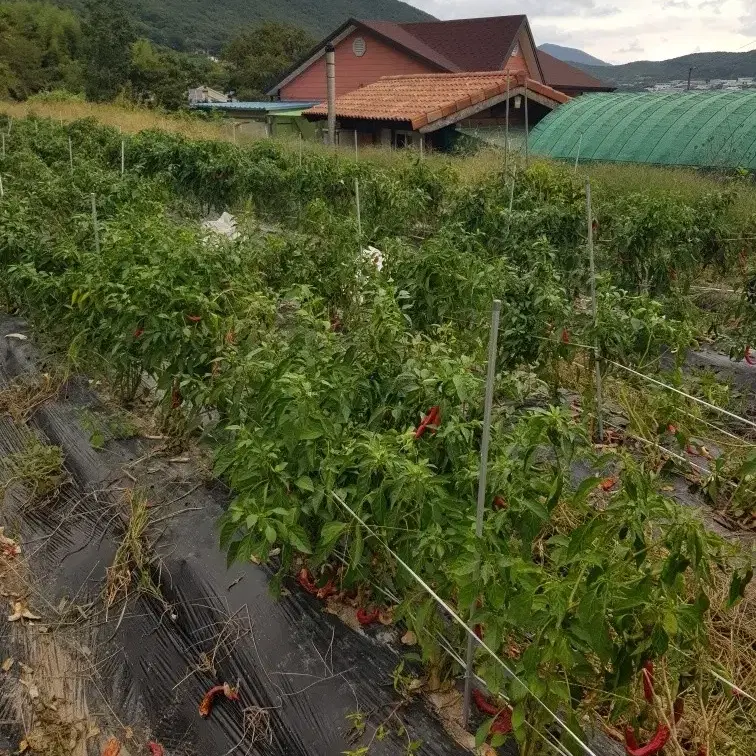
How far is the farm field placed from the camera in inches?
70.4

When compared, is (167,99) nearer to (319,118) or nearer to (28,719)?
(319,118)

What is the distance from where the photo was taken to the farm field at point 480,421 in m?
1.79

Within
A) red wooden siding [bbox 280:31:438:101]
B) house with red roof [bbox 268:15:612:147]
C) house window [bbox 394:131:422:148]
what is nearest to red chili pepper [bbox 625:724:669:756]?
house with red roof [bbox 268:15:612:147]

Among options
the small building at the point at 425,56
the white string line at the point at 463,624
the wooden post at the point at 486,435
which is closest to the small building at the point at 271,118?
the small building at the point at 425,56

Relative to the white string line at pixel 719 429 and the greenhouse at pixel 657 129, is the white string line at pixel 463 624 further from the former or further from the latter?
the greenhouse at pixel 657 129

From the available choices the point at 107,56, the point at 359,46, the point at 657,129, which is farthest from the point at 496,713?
the point at 107,56

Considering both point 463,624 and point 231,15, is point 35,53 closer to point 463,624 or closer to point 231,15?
point 463,624

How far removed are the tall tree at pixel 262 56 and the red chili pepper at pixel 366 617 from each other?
134ft

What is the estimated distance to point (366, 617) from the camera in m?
2.51

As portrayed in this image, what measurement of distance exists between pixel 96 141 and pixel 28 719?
10.3 m

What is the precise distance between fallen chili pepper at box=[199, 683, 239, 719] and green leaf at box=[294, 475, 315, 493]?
793 mm

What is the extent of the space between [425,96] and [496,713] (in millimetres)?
16159

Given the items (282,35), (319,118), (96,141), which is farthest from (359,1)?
(96,141)

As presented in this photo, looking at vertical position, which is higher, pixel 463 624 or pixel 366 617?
pixel 463 624
